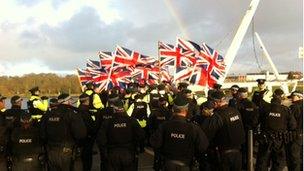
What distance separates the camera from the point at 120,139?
9.02m

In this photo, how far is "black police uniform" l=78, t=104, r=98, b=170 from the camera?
11.0 metres

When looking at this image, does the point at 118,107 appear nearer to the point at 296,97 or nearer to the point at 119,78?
the point at 296,97

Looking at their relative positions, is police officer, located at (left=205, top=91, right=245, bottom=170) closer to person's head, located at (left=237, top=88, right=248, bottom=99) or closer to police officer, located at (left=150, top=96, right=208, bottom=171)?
police officer, located at (left=150, top=96, right=208, bottom=171)

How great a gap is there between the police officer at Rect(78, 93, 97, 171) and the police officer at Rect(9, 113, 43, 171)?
4.38 feet

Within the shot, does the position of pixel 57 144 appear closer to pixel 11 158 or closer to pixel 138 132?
pixel 11 158

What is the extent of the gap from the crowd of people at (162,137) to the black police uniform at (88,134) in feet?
0.08

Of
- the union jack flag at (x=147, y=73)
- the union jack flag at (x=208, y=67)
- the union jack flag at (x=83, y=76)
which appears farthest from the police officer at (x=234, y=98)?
the union jack flag at (x=83, y=76)

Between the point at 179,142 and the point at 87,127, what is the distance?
357cm

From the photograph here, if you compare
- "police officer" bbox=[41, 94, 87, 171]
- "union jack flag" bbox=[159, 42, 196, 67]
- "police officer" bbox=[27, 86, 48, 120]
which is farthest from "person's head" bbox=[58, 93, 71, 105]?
"union jack flag" bbox=[159, 42, 196, 67]

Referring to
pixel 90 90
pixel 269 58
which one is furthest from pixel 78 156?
pixel 269 58

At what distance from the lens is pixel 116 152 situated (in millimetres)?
9148

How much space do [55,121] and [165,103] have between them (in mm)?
3932

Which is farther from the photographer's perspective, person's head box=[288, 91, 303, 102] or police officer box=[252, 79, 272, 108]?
police officer box=[252, 79, 272, 108]

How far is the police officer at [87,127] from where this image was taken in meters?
11.0
